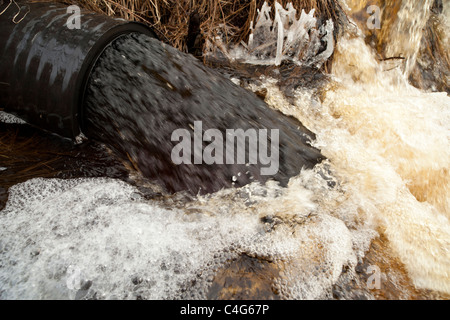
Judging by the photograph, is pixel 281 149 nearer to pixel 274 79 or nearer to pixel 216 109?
pixel 216 109

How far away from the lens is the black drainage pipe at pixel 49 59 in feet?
6.33

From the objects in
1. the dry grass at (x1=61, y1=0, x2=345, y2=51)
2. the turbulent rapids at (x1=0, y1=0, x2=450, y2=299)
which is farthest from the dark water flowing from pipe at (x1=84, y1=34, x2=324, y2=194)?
the dry grass at (x1=61, y1=0, x2=345, y2=51)

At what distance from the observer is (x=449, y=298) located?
5.06 feet

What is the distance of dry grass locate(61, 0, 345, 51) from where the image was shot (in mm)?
3133

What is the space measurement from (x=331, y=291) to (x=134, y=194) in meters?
1.19

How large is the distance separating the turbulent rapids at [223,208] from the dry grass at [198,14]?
41.8 inches

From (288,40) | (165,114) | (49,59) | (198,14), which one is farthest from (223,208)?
(288,40)

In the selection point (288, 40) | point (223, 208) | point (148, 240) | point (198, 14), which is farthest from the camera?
point (288, 40)

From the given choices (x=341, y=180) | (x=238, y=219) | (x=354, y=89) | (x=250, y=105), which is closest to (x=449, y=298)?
(x=341, y=180)

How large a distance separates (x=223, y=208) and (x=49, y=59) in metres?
1.38

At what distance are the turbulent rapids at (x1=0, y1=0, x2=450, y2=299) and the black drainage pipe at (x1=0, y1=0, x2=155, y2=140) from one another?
0.35ft

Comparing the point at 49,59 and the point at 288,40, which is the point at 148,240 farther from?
the point at 288,40

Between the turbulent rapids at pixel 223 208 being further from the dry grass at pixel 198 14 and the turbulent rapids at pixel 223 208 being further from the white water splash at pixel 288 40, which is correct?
the dry grass at pixel 198 14

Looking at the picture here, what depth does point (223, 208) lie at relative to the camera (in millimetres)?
1862
